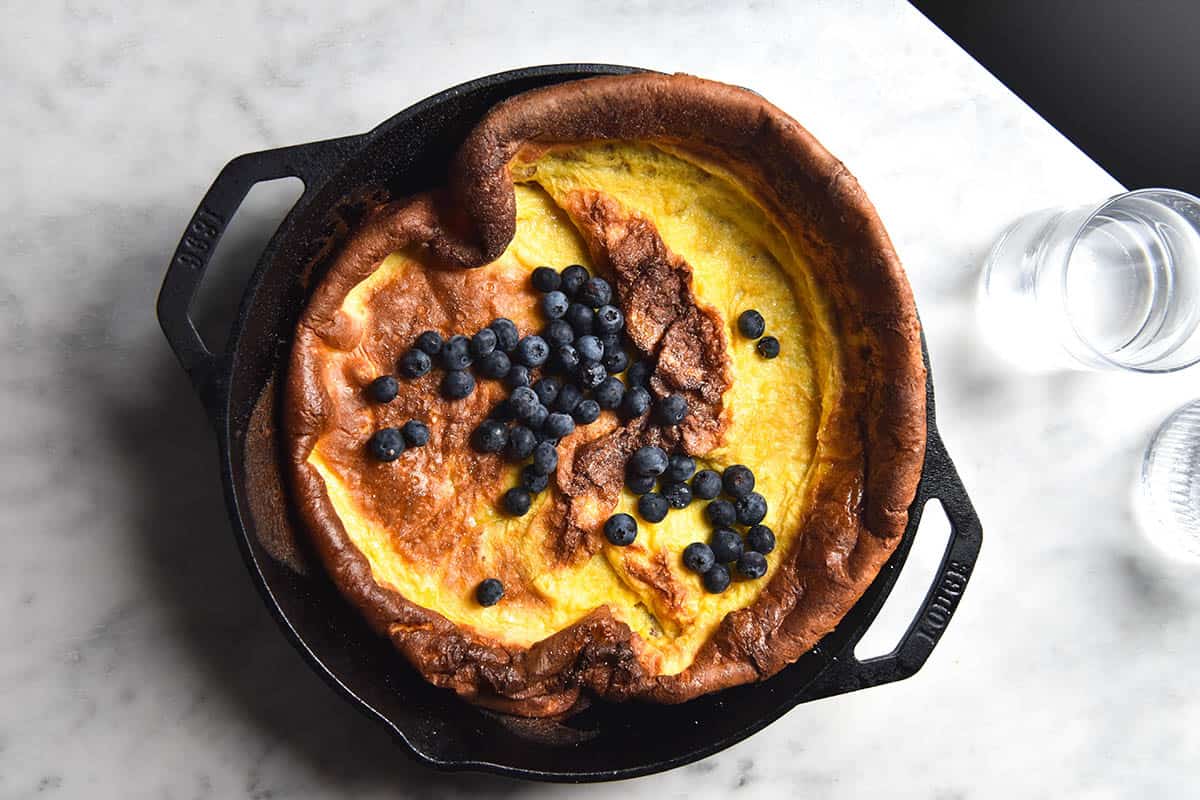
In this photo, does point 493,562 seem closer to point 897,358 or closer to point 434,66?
point 897,358

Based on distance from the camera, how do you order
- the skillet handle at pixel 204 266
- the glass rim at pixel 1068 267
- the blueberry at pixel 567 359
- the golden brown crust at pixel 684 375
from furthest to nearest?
1. the glass rim at pixel 1068 267
2. the blueberry at pixel 567 359
3. the golden brown crust at pixel 684 375
4. the skillet handle at pixel 204 266

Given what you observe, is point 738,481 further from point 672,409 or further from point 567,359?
point 567,359

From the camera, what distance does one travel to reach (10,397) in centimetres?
279

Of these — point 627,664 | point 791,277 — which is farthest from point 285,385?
point 791,277

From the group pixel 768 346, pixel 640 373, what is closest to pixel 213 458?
pixel 640 373

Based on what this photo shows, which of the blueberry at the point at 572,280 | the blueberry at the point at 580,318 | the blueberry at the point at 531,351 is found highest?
the blueberry at the point at 572,280

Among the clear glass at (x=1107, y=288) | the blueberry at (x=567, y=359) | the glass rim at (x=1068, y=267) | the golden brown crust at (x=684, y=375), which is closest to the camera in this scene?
the golden brown crust at (x=684, y=375)

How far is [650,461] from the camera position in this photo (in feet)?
8.46

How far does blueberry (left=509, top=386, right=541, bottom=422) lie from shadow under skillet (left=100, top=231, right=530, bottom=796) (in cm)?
85

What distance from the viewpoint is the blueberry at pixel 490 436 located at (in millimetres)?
2600

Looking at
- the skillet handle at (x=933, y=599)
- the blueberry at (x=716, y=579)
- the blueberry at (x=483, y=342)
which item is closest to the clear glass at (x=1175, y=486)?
the skillet handle at (x=933, y=599)

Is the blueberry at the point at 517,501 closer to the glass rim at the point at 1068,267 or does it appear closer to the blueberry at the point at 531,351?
the blueberry at the point at 531,351

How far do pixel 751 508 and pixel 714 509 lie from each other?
0.09 metres

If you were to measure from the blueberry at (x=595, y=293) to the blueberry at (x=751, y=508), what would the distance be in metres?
0.60
